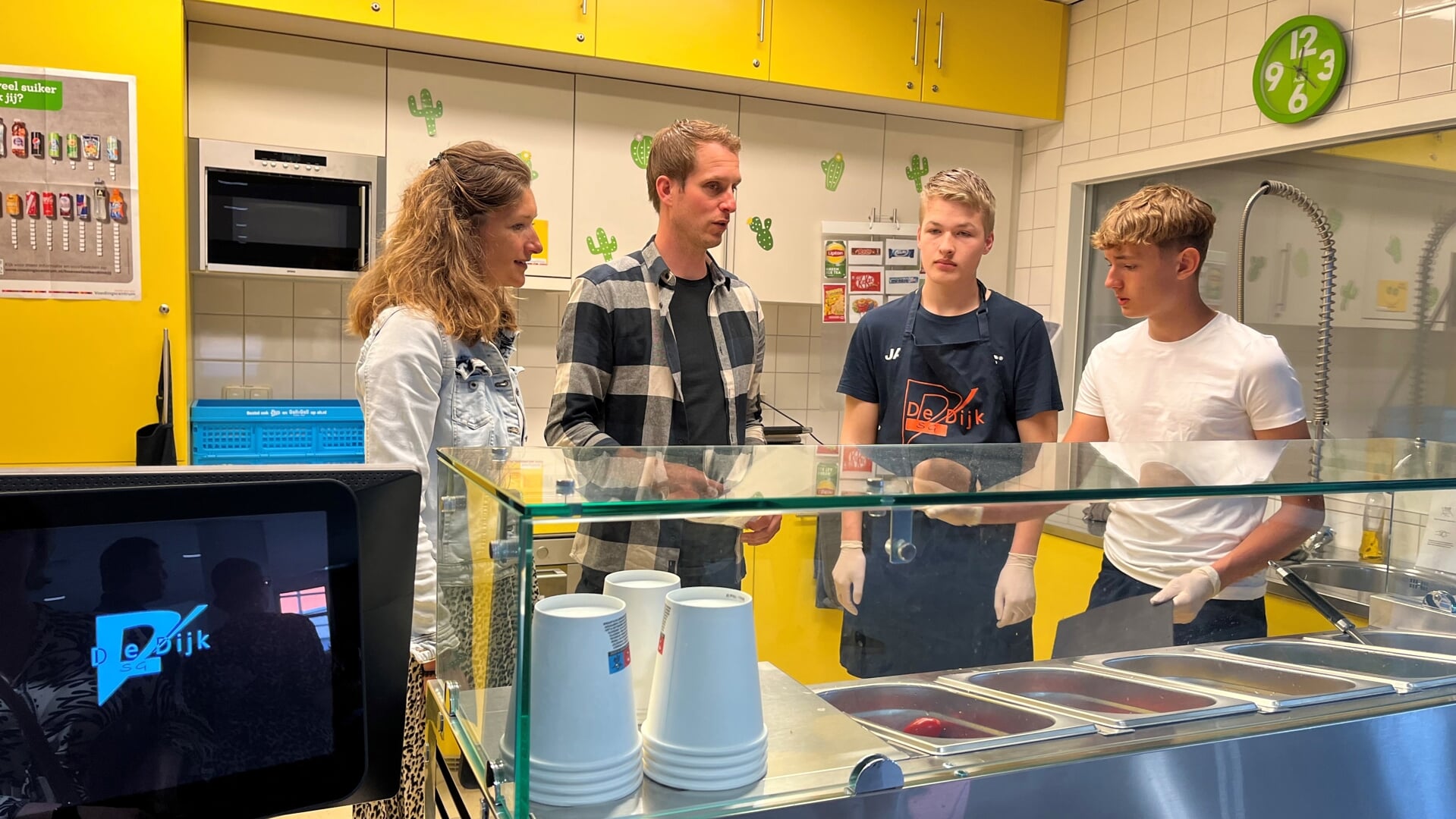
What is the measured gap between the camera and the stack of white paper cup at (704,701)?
0.76 metres

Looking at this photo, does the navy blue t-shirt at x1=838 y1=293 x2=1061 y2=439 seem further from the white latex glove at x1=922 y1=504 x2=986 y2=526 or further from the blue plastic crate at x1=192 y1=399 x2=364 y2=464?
the blue plastic crate at x1=192 y1=399 x2=364 y2=464

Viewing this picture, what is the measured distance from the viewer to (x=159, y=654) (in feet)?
2.19

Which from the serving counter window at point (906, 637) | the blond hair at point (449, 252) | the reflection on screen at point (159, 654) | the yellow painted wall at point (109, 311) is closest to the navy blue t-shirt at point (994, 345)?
the serving counter window at point (906, 637)

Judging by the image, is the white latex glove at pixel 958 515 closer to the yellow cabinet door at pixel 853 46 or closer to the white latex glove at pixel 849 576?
the white latex glove at pixel 849 576

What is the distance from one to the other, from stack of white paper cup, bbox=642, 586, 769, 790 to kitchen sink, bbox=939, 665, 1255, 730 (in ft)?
1.07

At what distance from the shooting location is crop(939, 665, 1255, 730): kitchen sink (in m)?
0.98

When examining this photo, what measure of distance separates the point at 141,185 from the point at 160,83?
0.27 meters

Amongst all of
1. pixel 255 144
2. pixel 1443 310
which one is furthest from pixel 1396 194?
pixel 255 144

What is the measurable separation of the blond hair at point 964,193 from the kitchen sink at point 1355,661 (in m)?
1.02

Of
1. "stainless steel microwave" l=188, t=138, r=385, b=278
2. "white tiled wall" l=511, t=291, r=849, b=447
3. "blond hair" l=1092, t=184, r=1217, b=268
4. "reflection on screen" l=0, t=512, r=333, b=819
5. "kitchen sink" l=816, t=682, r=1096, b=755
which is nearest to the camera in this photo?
"reflection on screen" l=0, t=512, r=333, b=819

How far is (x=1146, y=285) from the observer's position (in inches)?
72.4

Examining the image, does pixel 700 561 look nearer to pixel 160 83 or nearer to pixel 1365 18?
pixel 160 83

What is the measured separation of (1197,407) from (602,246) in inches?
84.0

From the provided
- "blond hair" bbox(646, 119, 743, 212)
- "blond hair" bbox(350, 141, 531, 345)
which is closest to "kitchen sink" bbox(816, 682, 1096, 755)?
"blond hair" bbox(350, 141, 531, 345)
